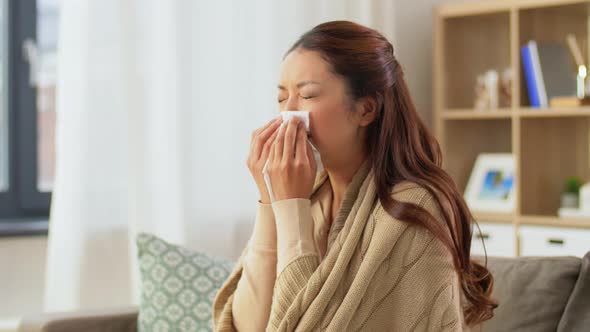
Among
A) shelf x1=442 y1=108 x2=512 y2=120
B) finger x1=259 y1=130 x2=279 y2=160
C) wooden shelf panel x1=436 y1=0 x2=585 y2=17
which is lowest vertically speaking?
finger x1=259 y1=130 x2=279 y2=160

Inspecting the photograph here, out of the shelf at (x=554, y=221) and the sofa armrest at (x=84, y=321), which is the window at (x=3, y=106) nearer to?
the sofa armrest at (x=84, y=321)

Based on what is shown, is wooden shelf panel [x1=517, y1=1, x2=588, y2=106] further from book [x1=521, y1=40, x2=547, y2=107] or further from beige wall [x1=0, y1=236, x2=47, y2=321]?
beige wall [x1=0, y1=236, x2=47, y2=321]

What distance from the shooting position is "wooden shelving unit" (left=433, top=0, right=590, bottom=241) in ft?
11.1

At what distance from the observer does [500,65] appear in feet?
12.4

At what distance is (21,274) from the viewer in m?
2.88

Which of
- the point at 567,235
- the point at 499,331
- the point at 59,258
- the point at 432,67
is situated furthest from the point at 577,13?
the point at 59,258

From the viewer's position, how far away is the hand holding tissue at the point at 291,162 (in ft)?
5.31

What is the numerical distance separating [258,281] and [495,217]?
6.52 ft

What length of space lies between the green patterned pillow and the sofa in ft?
2.28

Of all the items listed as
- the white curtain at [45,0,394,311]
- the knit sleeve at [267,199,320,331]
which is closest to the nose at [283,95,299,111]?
the knit sleeve at [267,199,320,331]

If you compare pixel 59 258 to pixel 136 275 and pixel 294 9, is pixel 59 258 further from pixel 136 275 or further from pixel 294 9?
pixel 294 9

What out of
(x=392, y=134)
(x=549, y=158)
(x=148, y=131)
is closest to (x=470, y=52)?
(x=549, y=158)

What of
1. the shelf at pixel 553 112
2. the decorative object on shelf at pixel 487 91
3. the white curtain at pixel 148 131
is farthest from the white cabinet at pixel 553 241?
the white curtain at pixel 148 131

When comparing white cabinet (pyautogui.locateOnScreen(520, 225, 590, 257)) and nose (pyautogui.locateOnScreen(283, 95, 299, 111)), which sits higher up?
nose (pyautogui.locateOnScreen(283, 95, 299, 111))
